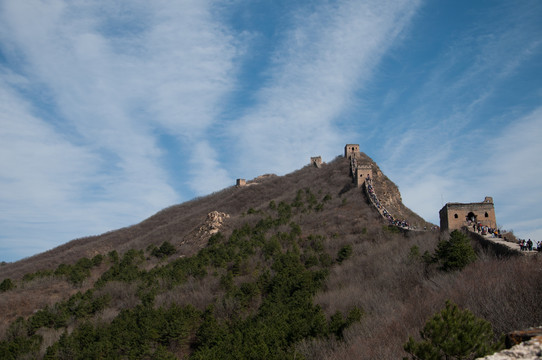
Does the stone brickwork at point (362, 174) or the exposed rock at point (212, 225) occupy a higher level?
the stone brickwork at point (362, 174)

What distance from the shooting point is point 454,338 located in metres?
8.91

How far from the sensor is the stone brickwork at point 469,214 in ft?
77.9

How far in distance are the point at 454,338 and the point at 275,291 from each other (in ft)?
59.4

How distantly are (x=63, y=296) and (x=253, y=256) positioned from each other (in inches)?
562

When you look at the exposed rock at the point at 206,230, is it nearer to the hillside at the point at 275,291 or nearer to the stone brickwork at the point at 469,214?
the hillside at the point at 275,291

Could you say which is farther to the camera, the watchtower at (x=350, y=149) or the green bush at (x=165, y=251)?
the watchtower at (x=350, y=149)

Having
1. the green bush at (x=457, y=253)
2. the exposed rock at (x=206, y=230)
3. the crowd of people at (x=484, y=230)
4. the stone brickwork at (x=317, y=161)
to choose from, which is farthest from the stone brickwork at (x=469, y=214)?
the stone brickwork at (x=317, y=161)

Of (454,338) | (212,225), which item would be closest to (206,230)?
(212,225)

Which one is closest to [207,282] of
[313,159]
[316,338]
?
[316,338]

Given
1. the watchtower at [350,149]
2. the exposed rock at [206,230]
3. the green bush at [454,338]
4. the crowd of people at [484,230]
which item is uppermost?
the watchtower at [350,149]

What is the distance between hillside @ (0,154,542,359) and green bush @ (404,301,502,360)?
461cm

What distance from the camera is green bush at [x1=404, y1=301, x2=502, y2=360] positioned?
8.79m

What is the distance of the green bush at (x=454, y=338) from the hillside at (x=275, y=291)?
15.1ft

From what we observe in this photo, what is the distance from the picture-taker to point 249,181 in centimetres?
7162
